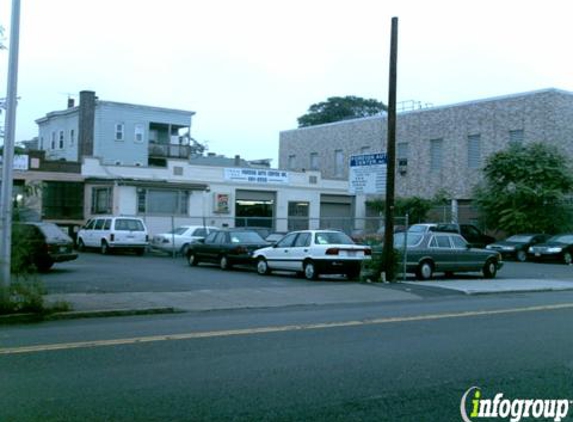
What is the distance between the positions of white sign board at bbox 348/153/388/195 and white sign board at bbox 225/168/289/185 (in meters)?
21.1

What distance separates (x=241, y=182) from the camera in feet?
140

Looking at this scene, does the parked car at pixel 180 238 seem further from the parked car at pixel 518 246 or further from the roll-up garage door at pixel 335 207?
A: the roll-up garage door at pixel 335 207

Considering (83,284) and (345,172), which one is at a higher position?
(345,172)

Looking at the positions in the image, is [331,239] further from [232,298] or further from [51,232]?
[51,232]

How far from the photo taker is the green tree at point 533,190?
35812 mm

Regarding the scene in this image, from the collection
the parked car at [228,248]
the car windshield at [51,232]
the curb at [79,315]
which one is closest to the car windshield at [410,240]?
the parked car at [228,248]

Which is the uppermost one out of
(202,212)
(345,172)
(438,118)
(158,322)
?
(438,118)

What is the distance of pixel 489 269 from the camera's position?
72.8 ft

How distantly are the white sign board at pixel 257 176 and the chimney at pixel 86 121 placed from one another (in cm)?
1223

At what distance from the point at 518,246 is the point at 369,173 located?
1407 centimetres

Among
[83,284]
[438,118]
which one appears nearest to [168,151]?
[438,118]

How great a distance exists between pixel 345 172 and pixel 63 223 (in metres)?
22.8

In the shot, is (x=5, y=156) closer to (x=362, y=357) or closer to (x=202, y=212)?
(x=362, y=357)

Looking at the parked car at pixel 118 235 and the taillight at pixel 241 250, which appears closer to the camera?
the taillight at pixel 241 250
